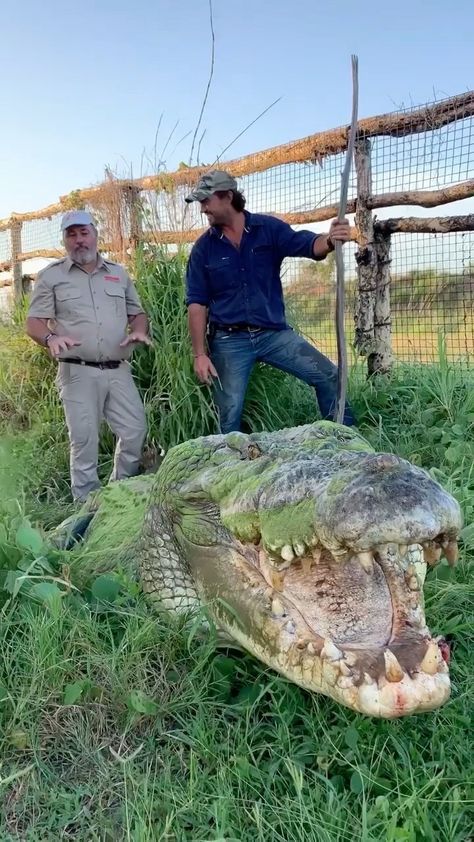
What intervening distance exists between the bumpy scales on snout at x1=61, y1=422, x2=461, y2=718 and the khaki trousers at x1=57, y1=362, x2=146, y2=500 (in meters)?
2.38

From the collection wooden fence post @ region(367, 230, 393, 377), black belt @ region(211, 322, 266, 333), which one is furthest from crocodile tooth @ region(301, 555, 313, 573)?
wooden fence post @ region(367, 230, 393, 377)

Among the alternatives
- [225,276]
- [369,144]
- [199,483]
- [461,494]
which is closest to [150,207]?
[225,276]

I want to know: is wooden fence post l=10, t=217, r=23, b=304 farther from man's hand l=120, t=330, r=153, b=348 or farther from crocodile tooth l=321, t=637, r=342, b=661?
crocodile tooth l=321, t=637, r=342, b=661

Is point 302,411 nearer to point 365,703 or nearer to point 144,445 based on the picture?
point 144,445

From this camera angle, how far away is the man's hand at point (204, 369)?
4398 millimetres

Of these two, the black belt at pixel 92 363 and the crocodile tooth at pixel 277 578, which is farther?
the black belt at pixel 92 363

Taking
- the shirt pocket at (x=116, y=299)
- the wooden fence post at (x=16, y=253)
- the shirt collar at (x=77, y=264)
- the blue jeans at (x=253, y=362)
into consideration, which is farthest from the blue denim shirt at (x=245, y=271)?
the wooden fence post at (x=16, y=253)

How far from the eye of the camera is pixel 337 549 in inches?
55.0

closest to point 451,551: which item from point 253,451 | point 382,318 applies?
point 253,451

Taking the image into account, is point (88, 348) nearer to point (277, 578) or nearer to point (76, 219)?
point (76, 219)

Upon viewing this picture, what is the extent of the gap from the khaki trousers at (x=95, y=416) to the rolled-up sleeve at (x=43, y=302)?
363mm

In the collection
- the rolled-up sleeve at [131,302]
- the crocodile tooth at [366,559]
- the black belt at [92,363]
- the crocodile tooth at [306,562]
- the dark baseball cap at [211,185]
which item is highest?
the dark baseball cap at [211,185]

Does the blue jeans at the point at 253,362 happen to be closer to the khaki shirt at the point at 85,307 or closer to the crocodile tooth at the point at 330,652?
the khaki shirt at the point at 85,307

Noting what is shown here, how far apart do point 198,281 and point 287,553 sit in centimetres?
322
